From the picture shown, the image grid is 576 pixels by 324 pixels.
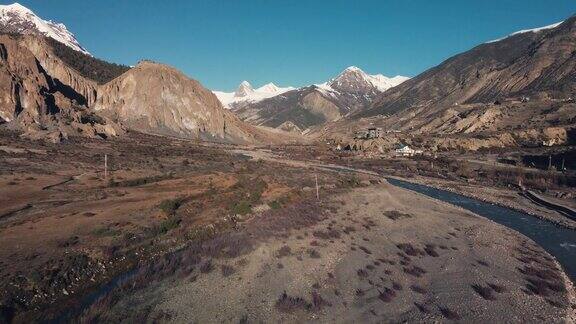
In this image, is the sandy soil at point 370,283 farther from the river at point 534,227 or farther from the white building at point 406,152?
the white building at point 406,152

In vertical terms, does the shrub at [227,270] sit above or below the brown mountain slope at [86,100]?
below

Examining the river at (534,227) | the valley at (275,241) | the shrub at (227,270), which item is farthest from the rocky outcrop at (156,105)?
the shrub at (227,270)

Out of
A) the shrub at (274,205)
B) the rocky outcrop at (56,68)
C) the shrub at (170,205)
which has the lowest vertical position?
the shrub at (274,205)

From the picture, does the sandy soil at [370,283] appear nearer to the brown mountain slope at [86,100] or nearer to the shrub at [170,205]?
the shrub at [170,205]

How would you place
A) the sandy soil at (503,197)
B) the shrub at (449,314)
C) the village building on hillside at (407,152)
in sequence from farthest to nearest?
the village building on hillside at (407,152) < the sandy soil at (503,197) < the shrub at (449,314)

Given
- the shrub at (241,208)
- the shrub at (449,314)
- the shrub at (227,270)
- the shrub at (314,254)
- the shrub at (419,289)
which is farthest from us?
the shrub at (241,208)

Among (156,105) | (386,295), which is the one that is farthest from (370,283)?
(156,105)

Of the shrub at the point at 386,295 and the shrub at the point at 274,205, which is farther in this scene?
the shrub at the point at 274,205

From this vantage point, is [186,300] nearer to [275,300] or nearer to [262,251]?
[275,300]

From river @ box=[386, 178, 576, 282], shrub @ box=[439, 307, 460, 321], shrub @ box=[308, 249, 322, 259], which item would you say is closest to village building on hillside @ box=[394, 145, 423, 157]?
river @ box=[386, 178, 576, 282]
